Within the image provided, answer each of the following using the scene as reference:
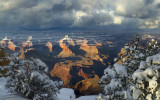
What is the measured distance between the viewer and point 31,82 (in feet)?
40.8

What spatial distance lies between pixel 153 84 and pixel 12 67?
1317cm

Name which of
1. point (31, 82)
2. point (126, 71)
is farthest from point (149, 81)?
point (31, 82)

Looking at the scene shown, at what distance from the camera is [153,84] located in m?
3.83

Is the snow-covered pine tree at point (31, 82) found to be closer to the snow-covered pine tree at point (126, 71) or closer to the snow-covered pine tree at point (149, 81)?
the snow-covered pine tree at point (126, 71)

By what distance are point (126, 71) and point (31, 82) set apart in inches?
321

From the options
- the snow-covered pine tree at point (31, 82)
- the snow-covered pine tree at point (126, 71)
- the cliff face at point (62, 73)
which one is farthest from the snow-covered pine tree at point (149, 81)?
the cliff face at point (62, 73)

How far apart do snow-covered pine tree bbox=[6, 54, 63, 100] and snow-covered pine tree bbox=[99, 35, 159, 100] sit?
6154 millimetres

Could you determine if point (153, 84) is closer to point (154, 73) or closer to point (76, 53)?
point (154, 73)

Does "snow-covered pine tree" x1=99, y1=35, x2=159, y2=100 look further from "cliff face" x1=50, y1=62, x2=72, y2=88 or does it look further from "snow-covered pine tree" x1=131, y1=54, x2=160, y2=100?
"cliff face" x1=50, y1=62, x2=72, y2=88

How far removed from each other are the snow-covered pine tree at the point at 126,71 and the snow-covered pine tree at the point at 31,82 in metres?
6.15

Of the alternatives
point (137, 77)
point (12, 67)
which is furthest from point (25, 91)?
point (137, 77)

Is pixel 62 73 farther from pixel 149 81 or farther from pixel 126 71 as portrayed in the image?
Answer: pixel 149 81

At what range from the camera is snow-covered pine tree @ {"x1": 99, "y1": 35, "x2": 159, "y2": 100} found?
7082 mm

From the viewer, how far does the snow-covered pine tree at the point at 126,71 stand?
7.08 meters
